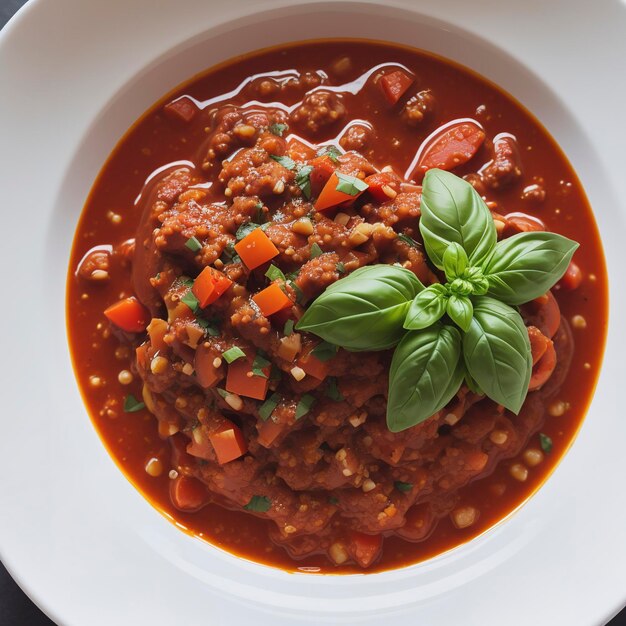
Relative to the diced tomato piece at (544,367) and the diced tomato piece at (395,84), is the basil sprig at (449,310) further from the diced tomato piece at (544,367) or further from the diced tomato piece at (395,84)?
the diced tomato piece at (395,84)

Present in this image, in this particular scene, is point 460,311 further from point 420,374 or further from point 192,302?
point 192,302

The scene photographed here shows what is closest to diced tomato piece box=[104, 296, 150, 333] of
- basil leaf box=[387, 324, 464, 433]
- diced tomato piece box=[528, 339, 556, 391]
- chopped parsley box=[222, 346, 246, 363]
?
chopped parsley box=[222, 346, 246, 363]

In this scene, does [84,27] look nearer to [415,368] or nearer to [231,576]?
[415,368]

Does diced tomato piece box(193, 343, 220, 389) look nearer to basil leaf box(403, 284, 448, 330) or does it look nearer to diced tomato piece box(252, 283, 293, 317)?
diced tomato piece box(252, 283, 293, 317)

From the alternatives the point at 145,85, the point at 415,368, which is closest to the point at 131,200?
the point at 145,85

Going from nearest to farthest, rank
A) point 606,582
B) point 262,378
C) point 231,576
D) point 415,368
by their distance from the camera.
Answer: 1. point 415,368
2. point 262,378
3. point 606,582
4. point 231,576

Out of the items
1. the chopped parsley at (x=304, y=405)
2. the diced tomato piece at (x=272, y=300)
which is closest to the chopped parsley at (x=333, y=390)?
the chopped parsley at (x=304, y=405)

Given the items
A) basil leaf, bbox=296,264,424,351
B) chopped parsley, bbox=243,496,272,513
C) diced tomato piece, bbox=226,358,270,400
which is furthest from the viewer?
chopped parsley, bbox=243,496,272,513
